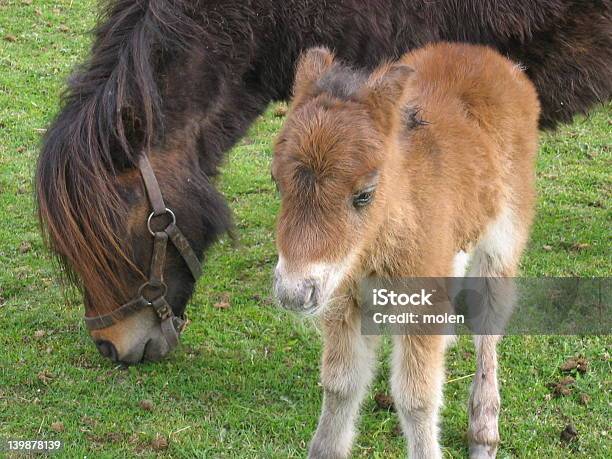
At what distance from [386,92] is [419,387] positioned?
1.19 meters

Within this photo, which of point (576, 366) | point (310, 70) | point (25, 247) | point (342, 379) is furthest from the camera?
point (25, 247)

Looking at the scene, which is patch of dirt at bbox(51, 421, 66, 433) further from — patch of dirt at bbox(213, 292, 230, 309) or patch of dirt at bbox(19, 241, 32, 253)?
patch of dirt at bbox(19, 241, 32, 253)

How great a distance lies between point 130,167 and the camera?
3.78 meters

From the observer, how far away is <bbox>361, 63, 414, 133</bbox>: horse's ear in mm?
2785

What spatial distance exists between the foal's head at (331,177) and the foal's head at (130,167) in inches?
46.1

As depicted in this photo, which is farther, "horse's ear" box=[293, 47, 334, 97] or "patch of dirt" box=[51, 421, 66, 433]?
"patch of dirt" box=[51, 421, 66, 433]

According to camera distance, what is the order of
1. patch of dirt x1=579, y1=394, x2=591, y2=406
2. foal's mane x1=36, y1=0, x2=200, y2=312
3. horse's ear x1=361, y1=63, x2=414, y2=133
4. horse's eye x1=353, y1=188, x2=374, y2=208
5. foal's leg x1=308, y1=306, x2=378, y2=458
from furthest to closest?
patch of dirt x1=579, y1=394, x2=591, y2=406, foal's mane x1=36, y1=0, x2=200, y2=312, foal's leg x1=308, y1=306, x2=378, y2=458, horse's ear x1=361, y1=63, x2=414, y2=133, horse's eye x1=353, y1=188, x2=374, y2=208

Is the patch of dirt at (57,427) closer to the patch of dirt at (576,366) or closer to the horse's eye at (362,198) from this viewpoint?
the horse's eye at (362,198)

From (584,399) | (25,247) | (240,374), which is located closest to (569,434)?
(584,399)

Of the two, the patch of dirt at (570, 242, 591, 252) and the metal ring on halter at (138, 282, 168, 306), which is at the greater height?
the metal ring on halter at (138, 282, 168, 306)

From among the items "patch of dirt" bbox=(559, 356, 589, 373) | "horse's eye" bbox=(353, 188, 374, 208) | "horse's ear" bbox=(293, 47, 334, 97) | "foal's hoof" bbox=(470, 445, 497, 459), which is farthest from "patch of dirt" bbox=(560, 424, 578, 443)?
"horse's ear" bbox=(293, 47, 334, 97)

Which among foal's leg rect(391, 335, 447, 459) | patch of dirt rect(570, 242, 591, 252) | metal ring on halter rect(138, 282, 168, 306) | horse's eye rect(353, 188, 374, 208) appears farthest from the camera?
patch of dirt rect(570, 242, 591, 252)

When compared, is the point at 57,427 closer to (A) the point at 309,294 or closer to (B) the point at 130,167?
(B) the point at 130,167

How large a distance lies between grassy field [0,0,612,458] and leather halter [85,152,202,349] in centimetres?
51
